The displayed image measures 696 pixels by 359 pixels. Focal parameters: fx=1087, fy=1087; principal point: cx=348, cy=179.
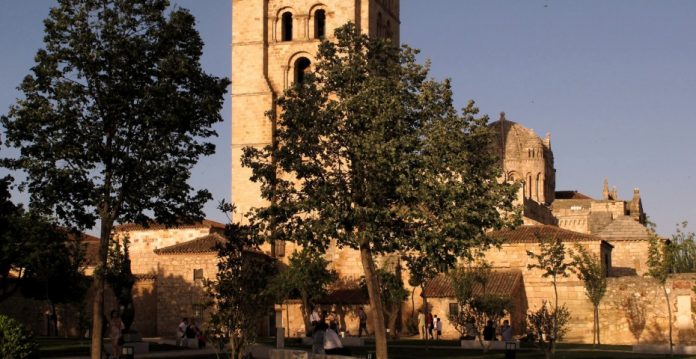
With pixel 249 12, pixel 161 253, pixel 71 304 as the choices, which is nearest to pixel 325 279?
pixel 161 253

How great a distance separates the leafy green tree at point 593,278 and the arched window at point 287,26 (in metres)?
22.7

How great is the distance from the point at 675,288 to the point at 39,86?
3213 centimetres

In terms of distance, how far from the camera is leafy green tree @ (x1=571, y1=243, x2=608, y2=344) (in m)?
49.3

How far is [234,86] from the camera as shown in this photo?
6316 cm

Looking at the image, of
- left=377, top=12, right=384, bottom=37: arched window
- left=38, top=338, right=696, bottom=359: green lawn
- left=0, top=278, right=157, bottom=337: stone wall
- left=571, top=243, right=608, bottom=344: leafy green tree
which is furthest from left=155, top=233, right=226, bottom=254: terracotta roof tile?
left=571, top=243, right=608, bottom=344: leafy green tree

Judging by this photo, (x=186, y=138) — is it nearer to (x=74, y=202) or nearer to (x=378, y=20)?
(x=74, y=202)

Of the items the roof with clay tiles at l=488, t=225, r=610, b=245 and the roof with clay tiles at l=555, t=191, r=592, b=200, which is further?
the roof with clay tiles at l=555, t=191, r=592, b=200

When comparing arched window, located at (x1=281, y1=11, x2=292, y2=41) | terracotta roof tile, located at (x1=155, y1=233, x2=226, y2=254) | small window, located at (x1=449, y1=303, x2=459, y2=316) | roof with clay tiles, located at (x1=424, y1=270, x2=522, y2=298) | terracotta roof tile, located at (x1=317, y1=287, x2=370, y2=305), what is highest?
arched window, located at (x1=281, y1=11, x2=292, y2=41)

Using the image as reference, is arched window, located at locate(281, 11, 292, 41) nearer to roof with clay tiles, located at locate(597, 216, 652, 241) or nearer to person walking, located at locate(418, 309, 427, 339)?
person walking, located at locate(418, 309, 427, 339)

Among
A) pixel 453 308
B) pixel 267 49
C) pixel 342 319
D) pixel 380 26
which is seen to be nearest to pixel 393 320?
pixel 453 308

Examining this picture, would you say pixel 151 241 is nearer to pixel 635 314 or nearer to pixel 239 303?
pixel 635 314

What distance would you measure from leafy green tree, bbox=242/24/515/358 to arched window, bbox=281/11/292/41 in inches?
1335

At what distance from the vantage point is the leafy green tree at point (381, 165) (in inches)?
1102

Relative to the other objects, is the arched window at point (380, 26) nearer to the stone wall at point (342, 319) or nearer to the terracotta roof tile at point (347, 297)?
the terracotta roof tile at point (347, 297)
